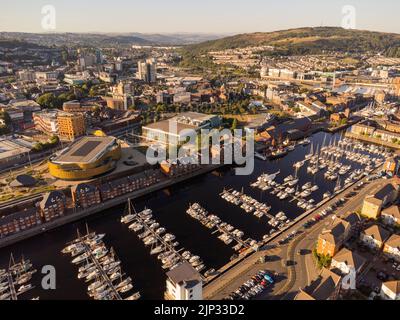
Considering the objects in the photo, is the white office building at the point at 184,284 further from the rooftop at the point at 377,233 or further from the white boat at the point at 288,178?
the white boat at the point at 288,178

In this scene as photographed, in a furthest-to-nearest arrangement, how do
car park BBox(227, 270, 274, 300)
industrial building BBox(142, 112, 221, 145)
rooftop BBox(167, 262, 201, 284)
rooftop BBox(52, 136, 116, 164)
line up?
1. industrial building BBox(142, 112, 221, 145)
2. rooftop BBox(52, 136, 116, 164)
3. car park BBox(227, 270, 274, 300)
4. rooftop BBox(167, 262, 201, 284)

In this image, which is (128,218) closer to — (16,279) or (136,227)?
(136,227)

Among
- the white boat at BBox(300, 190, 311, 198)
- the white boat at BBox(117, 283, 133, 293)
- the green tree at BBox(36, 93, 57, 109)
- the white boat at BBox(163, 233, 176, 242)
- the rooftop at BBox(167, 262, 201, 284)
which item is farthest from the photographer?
the green tree at BBox(36, 93, 57, 109)

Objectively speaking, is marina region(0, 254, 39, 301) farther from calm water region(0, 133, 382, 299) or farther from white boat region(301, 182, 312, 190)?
white boat region(301, 182, 312, 190)

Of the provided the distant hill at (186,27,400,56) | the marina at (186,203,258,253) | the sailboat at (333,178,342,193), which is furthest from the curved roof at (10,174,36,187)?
the distant hill at (186,27,400,56)

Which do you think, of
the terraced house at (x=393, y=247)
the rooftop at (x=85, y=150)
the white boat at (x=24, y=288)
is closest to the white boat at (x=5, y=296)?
the white boat at (x=24, y=288)

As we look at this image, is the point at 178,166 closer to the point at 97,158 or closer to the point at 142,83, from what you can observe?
the point at 97,158
